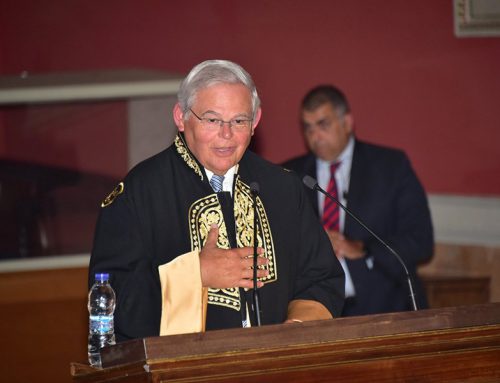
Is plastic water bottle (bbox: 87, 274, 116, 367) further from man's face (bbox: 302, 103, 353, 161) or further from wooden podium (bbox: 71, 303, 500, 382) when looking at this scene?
man's face (bbox: 302, 103, 353, 161)

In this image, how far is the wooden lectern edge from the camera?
2990 mm

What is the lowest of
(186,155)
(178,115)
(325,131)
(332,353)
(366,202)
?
(332,353)

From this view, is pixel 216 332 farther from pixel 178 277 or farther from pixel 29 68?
pixel 29 68

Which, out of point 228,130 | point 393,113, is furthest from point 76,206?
point 228,130

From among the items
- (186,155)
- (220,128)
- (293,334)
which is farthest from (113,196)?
(293,334)

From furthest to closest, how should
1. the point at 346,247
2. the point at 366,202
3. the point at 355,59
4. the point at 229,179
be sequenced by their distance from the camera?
the point at 355,59
the point at 366,202
the point at 346,247
the point at 229,179

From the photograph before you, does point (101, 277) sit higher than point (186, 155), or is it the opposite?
point (186, 155)

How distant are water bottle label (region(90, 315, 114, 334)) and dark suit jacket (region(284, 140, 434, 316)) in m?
2.56

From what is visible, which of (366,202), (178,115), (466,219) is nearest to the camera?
(178,115)

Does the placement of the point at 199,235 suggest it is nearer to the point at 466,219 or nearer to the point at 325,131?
the point at 325,131

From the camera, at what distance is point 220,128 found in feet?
12.4

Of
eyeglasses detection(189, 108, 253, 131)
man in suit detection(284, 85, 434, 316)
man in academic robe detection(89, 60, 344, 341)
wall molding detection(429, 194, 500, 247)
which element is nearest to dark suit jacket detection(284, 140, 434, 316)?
man in suit detection(284, 85, 434, 316)

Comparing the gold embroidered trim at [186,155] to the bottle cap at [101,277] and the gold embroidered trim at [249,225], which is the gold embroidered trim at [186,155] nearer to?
the gold embroidered trim at [249,225]

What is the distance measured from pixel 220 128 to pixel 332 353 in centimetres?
92
